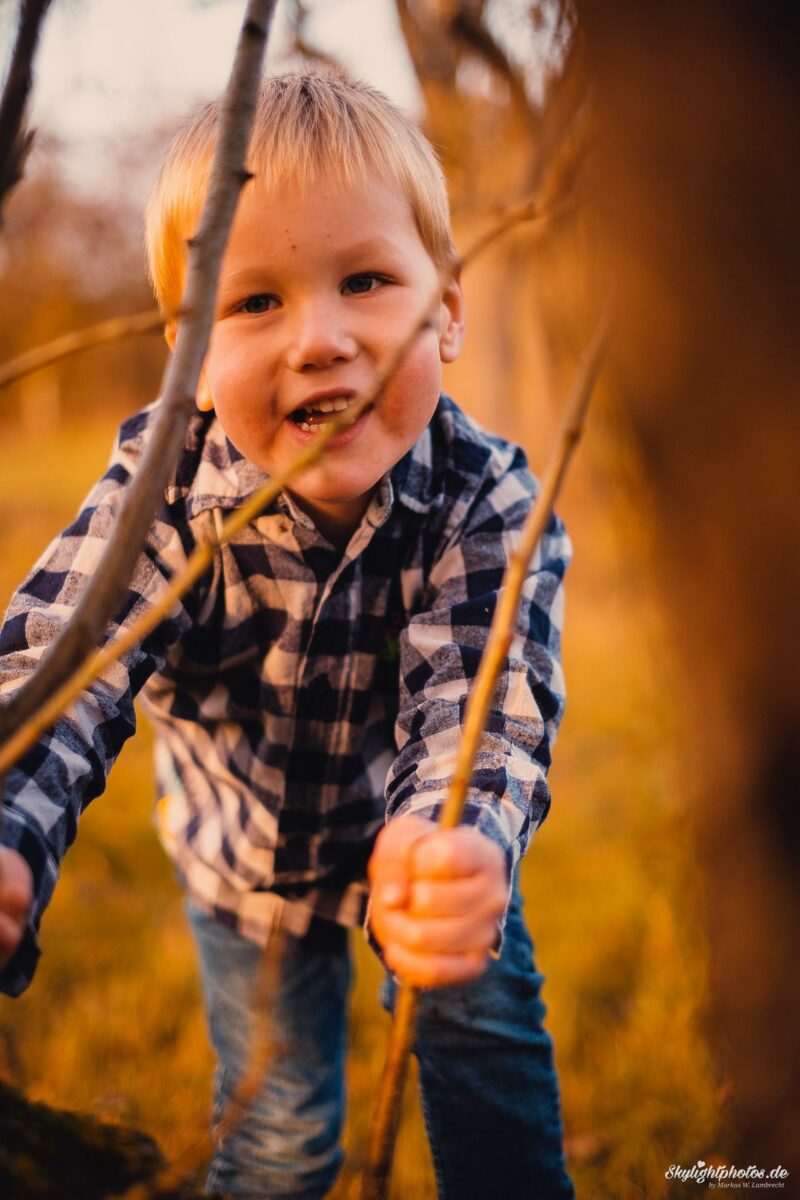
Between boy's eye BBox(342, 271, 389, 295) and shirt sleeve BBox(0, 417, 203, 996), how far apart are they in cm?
46

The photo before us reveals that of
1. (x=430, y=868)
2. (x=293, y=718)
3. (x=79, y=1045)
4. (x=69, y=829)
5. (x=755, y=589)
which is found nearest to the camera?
(x=430, y=868)

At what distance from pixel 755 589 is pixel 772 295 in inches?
10.7

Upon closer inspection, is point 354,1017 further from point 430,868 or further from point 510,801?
point 430,868

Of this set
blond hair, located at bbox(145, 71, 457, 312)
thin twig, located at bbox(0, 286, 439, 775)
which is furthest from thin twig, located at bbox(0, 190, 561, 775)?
blond hair, located at bbox(145, 71, 457, 312)

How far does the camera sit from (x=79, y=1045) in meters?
2.40

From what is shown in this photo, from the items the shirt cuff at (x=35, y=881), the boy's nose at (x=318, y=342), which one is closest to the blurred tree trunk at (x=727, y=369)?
the boy's nose at (x=318, y=342)

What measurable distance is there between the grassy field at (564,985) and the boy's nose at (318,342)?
56cm

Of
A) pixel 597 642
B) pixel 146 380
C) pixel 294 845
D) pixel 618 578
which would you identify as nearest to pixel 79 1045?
pixel 294 845

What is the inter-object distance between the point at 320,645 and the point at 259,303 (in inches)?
23.4

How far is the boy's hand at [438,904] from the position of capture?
80 cm

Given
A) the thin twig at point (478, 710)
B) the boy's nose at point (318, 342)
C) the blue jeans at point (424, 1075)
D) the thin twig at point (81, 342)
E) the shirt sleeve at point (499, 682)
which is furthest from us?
the blue jeans at point (424, 1075)

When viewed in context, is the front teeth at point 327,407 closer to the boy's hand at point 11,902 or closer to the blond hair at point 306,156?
the blond hair at point 306,156

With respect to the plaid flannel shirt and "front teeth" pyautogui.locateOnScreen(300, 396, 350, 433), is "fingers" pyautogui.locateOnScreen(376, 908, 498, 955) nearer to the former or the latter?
the plaid flannel shirt

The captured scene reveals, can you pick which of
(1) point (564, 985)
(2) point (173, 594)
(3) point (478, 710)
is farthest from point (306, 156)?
(1) point (564, 985)
